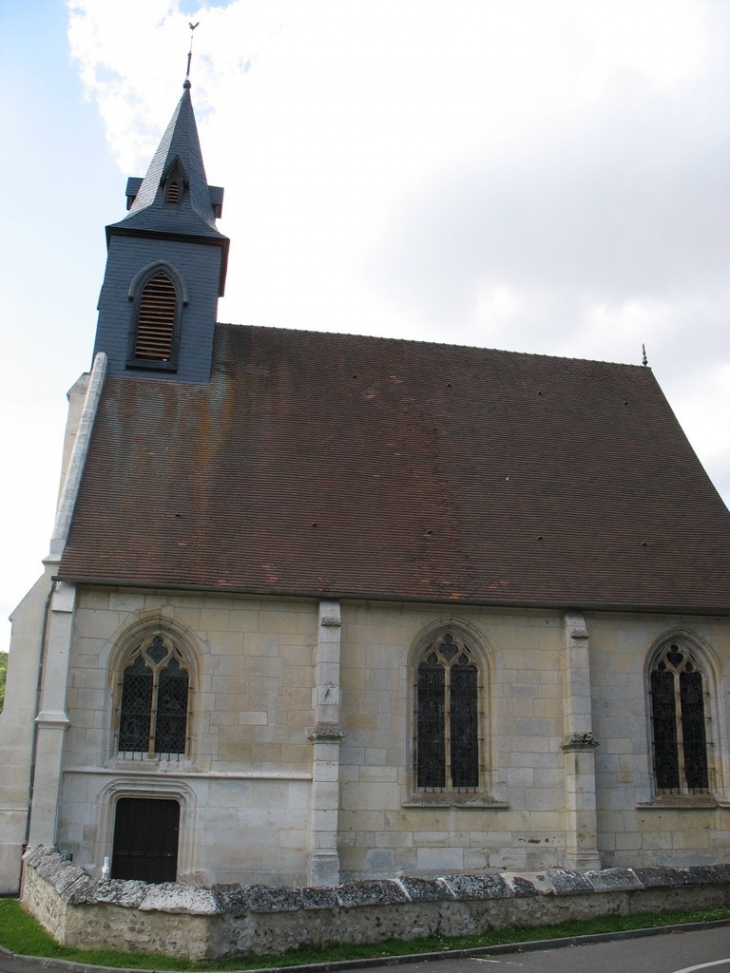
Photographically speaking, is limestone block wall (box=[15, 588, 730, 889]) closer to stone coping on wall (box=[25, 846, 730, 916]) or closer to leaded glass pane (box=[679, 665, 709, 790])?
leaded glass pane (box=[679, 665, 709, 790])

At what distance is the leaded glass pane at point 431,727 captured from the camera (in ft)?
52.1

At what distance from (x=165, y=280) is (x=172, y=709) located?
9.74 meters

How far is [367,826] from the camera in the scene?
15203 millimetres

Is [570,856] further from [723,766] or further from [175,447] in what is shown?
[175,447]

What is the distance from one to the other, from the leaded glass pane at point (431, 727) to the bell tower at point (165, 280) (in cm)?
785

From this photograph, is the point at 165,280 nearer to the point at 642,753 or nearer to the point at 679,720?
the point at 642,753

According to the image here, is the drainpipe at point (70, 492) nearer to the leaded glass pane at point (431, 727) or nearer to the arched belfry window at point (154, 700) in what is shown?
the arched belfry window at point (154, 700)

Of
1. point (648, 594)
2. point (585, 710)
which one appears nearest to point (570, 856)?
point (585, 710)

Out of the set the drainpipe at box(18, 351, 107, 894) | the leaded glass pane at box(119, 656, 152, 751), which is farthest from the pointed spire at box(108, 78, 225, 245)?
the leaded glass pane at box(119, 656, 152, 751)

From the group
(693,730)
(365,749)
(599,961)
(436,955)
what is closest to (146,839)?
(365,749)

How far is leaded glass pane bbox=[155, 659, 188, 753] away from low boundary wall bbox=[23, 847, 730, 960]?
3.38m

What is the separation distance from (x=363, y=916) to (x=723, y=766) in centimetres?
904

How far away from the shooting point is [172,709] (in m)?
15.5

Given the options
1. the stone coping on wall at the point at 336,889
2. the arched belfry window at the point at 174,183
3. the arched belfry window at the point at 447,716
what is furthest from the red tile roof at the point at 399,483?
the stone coping on wall at the point at 336,889
